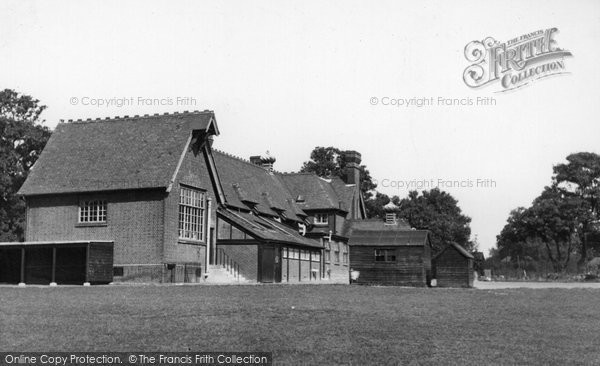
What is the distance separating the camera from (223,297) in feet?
78.0

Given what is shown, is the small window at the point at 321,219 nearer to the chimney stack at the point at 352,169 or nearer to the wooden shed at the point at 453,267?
the chimney stack at the point at 352,169

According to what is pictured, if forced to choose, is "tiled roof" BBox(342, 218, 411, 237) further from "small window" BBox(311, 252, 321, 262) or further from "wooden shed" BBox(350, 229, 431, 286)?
"wooden shed" BBox(350, 229, 431, 286)

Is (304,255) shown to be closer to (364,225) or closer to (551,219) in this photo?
(364,225)

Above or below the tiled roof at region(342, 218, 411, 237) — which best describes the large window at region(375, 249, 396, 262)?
below

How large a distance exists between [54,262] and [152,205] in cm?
554

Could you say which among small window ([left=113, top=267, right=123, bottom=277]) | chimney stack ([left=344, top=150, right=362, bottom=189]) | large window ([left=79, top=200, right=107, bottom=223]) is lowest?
small window ([left=113, top=267, right=123, bottom=277])

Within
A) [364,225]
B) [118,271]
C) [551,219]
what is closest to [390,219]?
[364,225]

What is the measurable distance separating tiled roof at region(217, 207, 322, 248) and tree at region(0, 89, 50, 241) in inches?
911

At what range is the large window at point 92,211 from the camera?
38.6m

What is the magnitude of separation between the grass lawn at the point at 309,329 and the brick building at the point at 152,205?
47.1ft

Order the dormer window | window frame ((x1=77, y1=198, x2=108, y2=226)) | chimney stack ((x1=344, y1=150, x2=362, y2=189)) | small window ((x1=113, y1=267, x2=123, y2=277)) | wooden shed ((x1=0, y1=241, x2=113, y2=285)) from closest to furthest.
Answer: wooden shed ((x1=0, y1=241, x2=113, y2=285))
small window ((x1=113, y1=267, x2=123, y2=277))
window frame ((x1=77, y1=198, x2=108, y2=226))
the dormer window
chimney stack ((x1=344, y1=150, x2=362, y2=189))

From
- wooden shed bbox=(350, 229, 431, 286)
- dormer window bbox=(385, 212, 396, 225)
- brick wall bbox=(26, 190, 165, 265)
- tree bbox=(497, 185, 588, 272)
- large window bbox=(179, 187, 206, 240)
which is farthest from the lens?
tree bbox=(497, 185, 588, 272)

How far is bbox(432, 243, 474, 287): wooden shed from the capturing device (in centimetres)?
5116

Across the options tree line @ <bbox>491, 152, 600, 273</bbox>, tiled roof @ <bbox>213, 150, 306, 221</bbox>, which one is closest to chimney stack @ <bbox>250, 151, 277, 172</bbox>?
tiled roof @ <bbox>213, 150, 306, 221</bbox>
